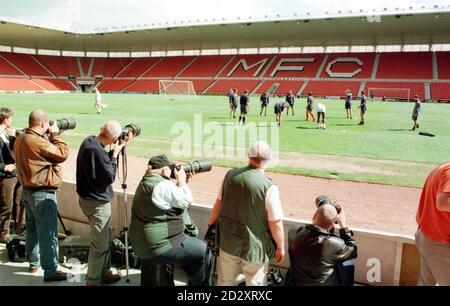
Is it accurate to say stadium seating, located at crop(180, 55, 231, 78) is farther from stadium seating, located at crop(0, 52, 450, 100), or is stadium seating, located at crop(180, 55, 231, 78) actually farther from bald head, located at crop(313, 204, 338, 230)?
bald head, located at crop(313, 204, 338, 230)

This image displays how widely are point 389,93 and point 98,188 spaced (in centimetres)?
4283

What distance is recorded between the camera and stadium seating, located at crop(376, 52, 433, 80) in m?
44.5

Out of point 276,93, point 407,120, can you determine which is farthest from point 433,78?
point 407,120

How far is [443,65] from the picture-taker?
4431 centimetres

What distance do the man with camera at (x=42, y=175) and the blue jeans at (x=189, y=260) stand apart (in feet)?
4.23

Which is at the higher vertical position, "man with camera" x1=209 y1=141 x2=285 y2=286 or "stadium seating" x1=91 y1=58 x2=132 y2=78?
"stadium seating" x1=91 y1=58 x2=132 y2=78

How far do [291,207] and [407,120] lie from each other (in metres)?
16.4

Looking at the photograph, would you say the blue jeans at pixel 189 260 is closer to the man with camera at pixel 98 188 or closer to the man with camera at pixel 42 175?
the man with camera at pixel 98 188

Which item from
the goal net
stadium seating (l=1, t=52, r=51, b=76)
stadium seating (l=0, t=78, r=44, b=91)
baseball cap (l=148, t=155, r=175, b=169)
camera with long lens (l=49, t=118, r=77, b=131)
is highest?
stadium seating (l=1, t=52, r=51, b=76)

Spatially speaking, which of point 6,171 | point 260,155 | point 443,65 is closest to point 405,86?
point 443,65

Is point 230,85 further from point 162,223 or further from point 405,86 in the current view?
point 162,223

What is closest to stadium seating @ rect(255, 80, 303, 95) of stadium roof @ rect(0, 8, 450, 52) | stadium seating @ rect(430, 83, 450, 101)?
stadium roof @ rect(0, 8, 450, 52)

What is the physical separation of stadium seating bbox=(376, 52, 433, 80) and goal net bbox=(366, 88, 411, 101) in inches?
132

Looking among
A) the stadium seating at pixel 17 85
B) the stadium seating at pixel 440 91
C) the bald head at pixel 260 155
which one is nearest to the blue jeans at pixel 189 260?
the bald head at pixel 260 155
